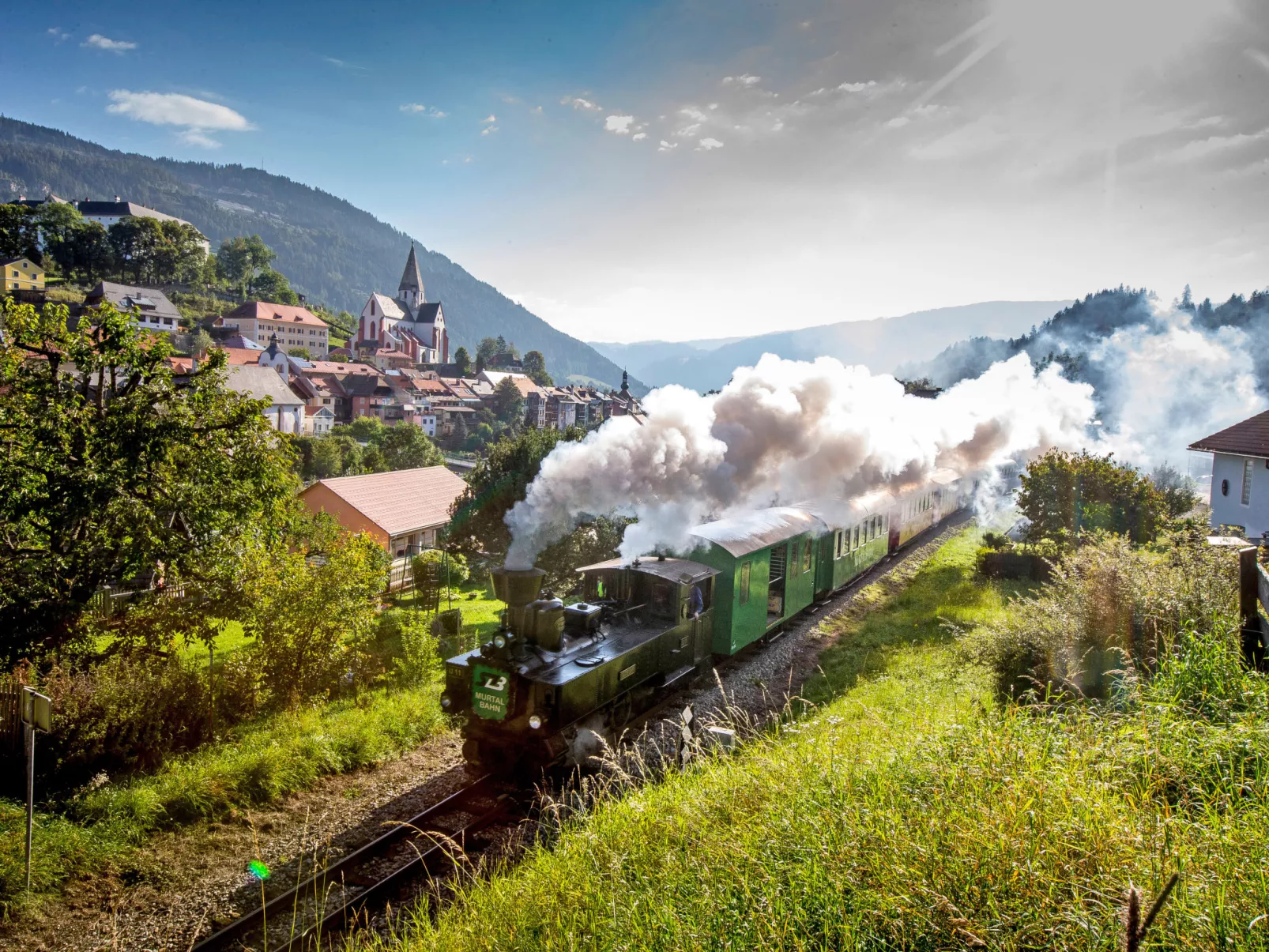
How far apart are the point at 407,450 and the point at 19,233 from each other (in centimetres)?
6635

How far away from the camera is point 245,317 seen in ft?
341

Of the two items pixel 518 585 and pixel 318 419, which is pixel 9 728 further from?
pixel 318 419

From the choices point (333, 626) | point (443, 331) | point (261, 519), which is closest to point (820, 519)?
point (333, 626)

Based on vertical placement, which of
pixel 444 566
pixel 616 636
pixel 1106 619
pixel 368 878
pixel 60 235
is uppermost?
pixel 60 235

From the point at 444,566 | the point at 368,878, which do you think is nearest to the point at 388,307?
the point at 444,566

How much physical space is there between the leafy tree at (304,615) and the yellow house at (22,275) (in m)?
91.2

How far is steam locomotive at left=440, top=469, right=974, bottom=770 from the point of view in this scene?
29.5ft

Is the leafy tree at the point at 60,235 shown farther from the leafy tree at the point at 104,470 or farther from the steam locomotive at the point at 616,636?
the steam locomotive at the point at 616,636

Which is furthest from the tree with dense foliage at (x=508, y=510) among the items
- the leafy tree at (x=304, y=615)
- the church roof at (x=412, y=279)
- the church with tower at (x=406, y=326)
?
the church roof at (x=412, y=279)

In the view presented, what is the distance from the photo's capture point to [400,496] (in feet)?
102

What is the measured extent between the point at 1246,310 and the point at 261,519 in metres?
129

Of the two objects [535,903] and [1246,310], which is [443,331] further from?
[535,903]

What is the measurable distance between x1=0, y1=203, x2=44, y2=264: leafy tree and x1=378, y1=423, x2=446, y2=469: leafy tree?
39185mm

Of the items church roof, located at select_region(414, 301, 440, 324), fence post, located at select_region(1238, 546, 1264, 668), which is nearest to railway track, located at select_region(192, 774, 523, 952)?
fence post, located at select_region(1238, 546, 1264, 668)
